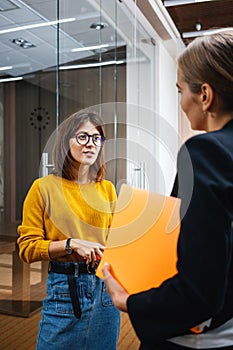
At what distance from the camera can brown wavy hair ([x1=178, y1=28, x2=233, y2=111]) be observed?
0.65 metres

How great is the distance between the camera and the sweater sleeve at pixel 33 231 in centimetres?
125

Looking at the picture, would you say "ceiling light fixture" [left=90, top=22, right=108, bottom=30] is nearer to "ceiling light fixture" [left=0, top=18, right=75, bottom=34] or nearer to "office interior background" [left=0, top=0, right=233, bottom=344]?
"office interior background" [left=0, top=0, right=233, bottom=344]

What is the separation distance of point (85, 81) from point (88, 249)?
1.57m

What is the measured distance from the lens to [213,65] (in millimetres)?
655

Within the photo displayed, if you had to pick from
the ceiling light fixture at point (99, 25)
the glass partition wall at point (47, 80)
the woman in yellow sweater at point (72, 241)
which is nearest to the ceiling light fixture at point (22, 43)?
the glass partition wall at point (47, 80)

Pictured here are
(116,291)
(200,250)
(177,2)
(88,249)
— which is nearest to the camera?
(200,250)

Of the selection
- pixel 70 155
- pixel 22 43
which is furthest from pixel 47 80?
pixel 70 155

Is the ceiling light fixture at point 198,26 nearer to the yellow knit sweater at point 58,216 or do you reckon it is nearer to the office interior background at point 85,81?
the office interior background at point 85,81

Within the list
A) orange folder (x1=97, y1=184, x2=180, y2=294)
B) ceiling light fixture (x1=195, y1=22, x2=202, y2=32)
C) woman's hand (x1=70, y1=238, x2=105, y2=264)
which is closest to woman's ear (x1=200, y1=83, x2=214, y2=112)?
orange folder (x1=97, y1=184, x2=180, y2=294)

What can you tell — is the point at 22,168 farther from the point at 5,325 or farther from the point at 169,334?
the point at 169,334

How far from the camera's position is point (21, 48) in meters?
2.06

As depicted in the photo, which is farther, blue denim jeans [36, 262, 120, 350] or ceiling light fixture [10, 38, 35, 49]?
ceiling light fixture [10, 38, 35, 49]

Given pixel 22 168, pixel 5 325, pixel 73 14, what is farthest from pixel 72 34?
pixel 5 325

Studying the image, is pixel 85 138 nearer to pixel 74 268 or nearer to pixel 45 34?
pixel 74 268
